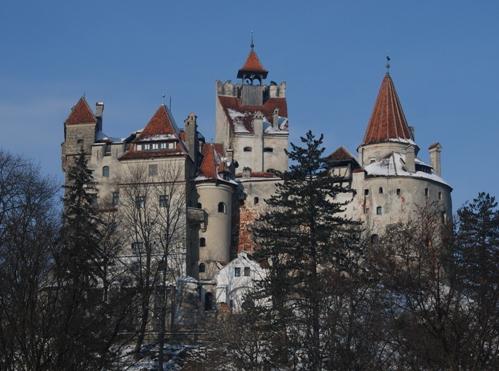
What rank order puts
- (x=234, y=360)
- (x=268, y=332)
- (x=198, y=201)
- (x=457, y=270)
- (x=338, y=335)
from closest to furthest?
(x=457, y=270), (x=338, y=335), (x=234, y=360), (x=268, y=332), (x=198, y=201)

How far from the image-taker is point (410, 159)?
76688 mm

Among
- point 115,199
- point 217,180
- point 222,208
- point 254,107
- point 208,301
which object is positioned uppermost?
point 254,107

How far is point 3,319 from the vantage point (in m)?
19.1

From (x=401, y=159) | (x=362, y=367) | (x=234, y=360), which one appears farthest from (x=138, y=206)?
(x=362, y=367)

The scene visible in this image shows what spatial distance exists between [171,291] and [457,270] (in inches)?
1360

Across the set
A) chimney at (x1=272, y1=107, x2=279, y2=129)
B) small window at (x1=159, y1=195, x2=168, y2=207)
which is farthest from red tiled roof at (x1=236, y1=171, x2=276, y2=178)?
small window at (x1=159, y1=195, x2=168, y2=207)

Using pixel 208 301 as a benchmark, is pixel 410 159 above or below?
above

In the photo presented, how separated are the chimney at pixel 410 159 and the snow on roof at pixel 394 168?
29 cm

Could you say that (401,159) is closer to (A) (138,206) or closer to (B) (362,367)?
(A) (138,206)

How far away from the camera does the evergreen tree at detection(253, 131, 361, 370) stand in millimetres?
39219

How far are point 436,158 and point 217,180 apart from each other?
19.1 meters

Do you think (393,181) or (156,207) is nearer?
(156,207)

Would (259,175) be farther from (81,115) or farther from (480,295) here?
(480,295)

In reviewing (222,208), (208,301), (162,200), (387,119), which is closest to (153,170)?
(162,200)
